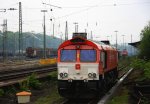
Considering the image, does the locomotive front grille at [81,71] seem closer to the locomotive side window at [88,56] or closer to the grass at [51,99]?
the locomotive side window at [88,56]

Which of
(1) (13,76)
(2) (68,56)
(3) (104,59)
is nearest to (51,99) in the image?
(2) (68,56)

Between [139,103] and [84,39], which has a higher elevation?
[84,39]

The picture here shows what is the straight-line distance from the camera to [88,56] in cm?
1809

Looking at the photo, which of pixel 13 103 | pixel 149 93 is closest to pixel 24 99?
pixel 13 103

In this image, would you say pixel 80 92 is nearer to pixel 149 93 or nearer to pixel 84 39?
pixel 84 39

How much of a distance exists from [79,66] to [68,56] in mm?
840

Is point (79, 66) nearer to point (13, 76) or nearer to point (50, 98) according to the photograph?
point (50, 98)

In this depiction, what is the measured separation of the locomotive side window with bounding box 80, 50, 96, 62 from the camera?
59.1 ft

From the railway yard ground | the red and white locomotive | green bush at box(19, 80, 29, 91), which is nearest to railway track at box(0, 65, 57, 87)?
green bush at box(19, 80, 29, 91)

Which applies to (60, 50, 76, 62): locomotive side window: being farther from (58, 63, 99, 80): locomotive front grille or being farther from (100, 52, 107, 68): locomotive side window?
(100, 52, 107, 68): locomotive side window

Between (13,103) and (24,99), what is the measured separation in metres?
0.68

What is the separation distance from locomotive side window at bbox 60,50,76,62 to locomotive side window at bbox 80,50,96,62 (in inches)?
15.7

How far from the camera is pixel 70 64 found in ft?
59.1

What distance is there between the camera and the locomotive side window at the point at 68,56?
59.7ft
